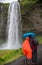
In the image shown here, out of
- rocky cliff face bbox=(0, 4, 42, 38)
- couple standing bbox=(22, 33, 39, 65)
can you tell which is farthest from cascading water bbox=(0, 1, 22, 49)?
couple standing bbox=(22, 33, 39, 65)

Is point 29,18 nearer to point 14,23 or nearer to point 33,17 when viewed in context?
point 33,17

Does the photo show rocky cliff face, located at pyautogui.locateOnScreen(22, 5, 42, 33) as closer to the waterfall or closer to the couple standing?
the waterfall

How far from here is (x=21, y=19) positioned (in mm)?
34719

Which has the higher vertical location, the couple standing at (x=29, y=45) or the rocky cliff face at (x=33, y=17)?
the rocky cliff face at (x=33, y=17)

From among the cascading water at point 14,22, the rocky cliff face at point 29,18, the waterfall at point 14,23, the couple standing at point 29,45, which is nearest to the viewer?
the couple standing at point 29,45

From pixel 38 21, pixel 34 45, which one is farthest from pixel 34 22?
pixel 34 45

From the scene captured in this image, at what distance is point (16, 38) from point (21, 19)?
4.99 metres

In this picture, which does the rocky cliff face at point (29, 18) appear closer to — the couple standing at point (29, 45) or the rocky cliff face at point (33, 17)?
the rocky cliff face at point (33, 17)

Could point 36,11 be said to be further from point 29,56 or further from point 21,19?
point 29,56

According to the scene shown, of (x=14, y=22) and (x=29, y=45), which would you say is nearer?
(x=29, y=45)

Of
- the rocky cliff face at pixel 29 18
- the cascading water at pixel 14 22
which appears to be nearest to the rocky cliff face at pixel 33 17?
the rocky cliff face at pixel 29 18

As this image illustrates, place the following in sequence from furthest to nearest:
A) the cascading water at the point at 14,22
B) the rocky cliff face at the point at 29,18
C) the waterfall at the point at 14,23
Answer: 1. the rocky cliff face at the point at 29,18
2. the cascading water at the point at 14,22
3. the waterfall at the point at 14,23

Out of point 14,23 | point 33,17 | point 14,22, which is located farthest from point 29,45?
point 33,17

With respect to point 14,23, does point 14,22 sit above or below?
above
